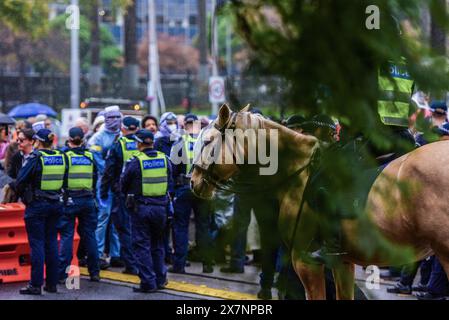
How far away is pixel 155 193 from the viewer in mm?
11109

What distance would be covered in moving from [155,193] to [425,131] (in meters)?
8.77

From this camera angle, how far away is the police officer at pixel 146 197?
433 inches

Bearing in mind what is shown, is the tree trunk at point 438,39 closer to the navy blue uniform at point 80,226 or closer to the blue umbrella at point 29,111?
the navy blue uniform at point 80,226

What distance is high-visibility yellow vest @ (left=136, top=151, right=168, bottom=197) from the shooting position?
1098 cm

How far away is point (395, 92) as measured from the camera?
2.33 m

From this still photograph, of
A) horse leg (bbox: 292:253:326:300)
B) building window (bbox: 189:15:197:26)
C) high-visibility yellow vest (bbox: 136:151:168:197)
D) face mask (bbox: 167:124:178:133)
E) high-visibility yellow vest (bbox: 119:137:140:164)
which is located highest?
building window (bbox: 189:15:197:26)

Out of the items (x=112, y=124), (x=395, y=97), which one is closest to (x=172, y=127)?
(x=112, y=124)

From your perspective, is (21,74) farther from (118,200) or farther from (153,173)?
(153,173)

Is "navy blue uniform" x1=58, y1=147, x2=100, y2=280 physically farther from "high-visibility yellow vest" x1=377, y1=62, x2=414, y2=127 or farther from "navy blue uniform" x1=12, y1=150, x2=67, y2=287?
"high-visibility yellow vest" x1=377, y1=62, x2=414, y2=127

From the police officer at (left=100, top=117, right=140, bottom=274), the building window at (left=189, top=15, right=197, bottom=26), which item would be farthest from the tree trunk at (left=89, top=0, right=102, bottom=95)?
the building window at (left=189, top=15, right=197, bottom=26)

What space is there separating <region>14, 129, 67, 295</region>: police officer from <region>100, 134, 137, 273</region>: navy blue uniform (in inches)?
52.4

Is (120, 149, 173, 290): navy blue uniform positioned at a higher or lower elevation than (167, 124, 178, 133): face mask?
lower

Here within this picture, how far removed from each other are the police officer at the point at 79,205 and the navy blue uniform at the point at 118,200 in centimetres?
29
